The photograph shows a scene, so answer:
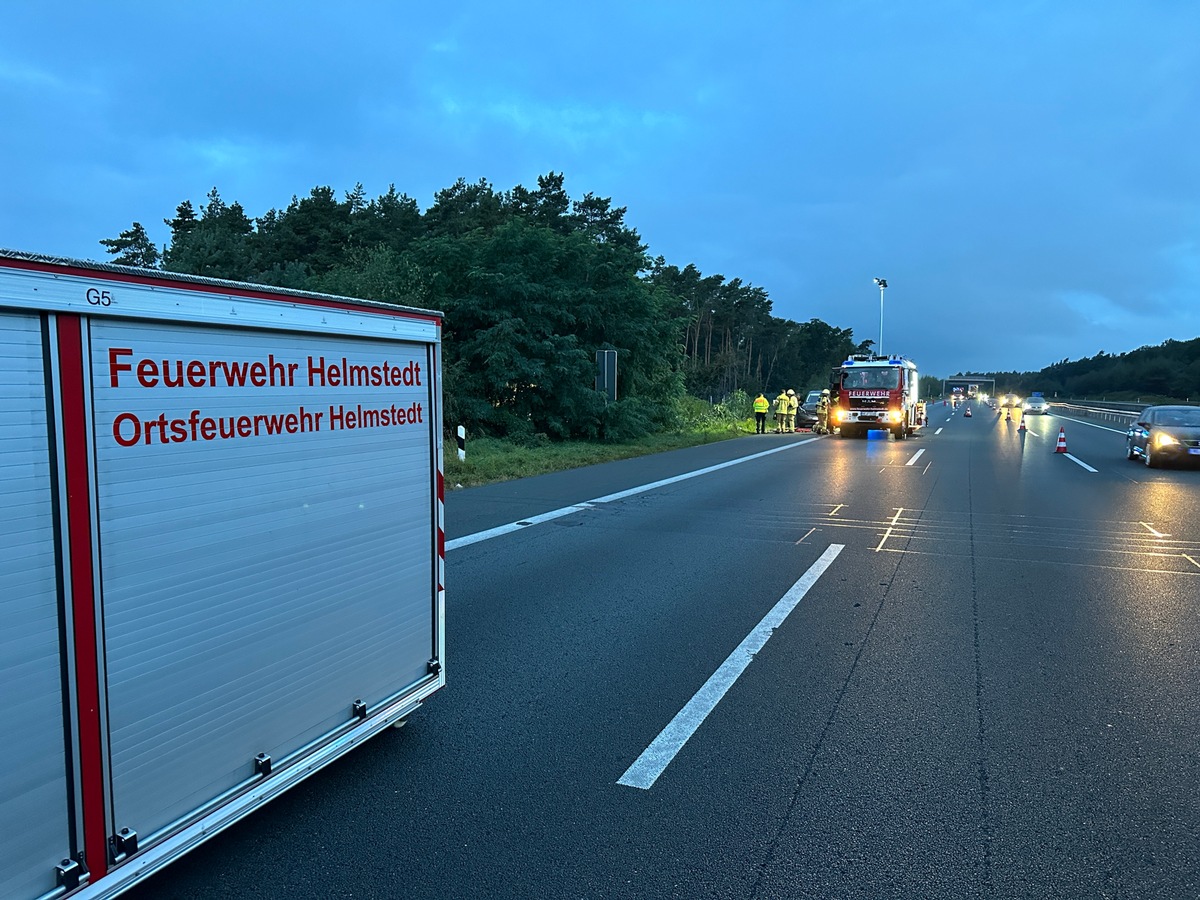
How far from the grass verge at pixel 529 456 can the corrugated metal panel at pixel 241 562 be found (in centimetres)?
1020

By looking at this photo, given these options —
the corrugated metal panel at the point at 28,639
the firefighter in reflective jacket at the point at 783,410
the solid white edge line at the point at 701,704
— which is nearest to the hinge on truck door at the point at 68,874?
the corrugated metal panel at the point at 28,639

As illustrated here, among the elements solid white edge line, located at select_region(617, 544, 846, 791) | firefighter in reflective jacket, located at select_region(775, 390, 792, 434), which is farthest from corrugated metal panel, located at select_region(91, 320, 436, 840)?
firefighter in reflective jacket, located at select_region(775, 390, 792, 434)

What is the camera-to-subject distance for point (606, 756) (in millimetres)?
3992

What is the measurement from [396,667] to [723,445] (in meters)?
22.7

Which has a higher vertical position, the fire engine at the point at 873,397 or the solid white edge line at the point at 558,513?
the fire engine at the point at 873,397

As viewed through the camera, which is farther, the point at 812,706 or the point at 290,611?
the point at 812,706

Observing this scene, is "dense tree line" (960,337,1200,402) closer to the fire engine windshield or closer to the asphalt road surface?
the fire engine windshield

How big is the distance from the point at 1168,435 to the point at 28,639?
2173cm

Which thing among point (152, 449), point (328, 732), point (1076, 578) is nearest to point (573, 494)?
point (1076, 578)

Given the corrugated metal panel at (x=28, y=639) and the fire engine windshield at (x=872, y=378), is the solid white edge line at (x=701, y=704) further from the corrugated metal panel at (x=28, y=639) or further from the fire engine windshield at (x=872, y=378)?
the fire engine windshield at (x=872, y=378)

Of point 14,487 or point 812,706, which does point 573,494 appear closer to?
point 812,706

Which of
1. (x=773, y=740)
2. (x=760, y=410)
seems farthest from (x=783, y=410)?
(x=773, y=740)

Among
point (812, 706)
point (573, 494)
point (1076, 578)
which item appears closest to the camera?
point (812, 706)

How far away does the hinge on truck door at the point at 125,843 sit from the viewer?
266cm
